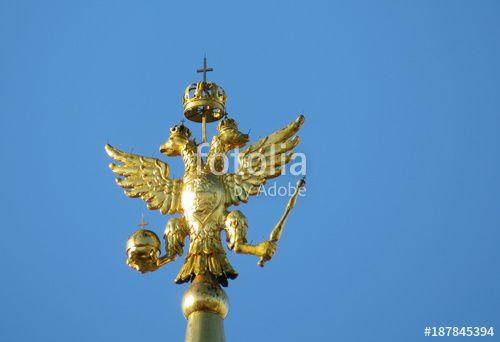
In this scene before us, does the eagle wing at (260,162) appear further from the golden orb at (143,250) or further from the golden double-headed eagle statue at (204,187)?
the golden orb at (143,250)

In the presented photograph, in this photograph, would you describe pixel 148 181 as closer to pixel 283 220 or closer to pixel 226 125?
pixel 226 125

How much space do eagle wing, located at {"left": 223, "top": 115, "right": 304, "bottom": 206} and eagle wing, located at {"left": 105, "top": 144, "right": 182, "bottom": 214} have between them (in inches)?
40.9

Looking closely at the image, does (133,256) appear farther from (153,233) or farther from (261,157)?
(261,157)

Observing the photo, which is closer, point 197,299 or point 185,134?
point 197,299

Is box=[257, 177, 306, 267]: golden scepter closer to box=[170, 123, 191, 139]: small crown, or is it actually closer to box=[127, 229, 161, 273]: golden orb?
box=[127, 229, 161, 273]: golden orb

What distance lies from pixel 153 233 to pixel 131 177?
1867mm

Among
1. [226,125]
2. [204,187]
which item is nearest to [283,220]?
[204,187]

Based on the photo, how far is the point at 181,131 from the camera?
25.0 m

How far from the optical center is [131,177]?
989 inches

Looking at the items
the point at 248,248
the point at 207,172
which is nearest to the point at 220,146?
the point at 207,172

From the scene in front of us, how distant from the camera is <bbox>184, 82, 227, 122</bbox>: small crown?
25.0m

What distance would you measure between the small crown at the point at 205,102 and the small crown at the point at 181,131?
333 mm

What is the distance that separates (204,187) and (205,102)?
1.92 m

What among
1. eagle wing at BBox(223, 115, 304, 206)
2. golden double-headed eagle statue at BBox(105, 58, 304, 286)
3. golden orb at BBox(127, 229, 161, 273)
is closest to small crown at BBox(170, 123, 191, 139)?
golden double-headed eagle statue at BBox(105, 58, 304, 286)
